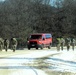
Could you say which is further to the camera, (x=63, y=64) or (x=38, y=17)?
(x=38, y=17)

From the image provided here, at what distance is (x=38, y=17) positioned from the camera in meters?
91.7

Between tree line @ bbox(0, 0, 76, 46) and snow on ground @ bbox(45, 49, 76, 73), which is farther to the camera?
tree line @ bbox(0, 0, 76, 46)

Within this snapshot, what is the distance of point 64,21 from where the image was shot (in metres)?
88.8

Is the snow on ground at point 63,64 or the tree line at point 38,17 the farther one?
the tree line at point 38,17

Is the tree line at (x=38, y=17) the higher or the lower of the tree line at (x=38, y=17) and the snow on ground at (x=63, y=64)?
the higher

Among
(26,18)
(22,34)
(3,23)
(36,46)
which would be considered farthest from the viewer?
(26,18)

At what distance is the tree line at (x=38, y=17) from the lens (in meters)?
79.7

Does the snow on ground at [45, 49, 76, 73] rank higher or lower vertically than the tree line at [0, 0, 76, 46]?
lower

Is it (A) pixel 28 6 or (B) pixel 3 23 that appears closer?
(B) pixel 3 23

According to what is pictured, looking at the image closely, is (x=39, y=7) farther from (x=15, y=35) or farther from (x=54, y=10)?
(x=15, y=35)

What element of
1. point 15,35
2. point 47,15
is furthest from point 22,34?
point 47,15

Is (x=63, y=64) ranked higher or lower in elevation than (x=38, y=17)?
lower

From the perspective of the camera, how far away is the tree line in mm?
79688

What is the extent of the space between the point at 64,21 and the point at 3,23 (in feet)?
51.1
